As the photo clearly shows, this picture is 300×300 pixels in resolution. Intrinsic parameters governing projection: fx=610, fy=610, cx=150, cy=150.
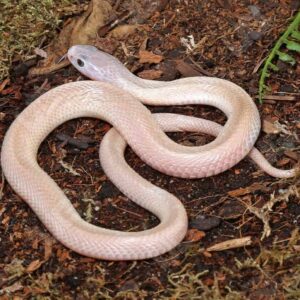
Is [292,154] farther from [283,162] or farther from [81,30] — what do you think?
[81,30]

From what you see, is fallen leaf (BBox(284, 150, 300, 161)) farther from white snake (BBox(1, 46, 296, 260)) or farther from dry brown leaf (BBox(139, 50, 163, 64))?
dry brown leaf (BBox(139, 50, 163, 64))

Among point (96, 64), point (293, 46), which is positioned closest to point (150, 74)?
point (96, 64)

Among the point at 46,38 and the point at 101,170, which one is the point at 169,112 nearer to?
the point at 101,170

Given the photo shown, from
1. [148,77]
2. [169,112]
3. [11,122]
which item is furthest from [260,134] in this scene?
[11,122]

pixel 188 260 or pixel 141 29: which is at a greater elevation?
pixel 141 29

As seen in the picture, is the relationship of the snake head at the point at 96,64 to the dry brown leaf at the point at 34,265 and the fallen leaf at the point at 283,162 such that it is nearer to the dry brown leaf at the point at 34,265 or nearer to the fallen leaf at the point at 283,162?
the fallen leaf at the point at 283,162

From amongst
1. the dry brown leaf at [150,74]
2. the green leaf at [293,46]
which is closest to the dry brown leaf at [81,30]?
the dry brown leaf at [150,74]

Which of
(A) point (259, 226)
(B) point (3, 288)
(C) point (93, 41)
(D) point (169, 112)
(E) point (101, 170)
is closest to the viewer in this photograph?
(B) point (3, 288)

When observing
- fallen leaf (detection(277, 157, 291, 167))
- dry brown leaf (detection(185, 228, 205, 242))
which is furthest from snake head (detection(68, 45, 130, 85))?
dry brown leaf (detection(185, 228, 205, 242))
